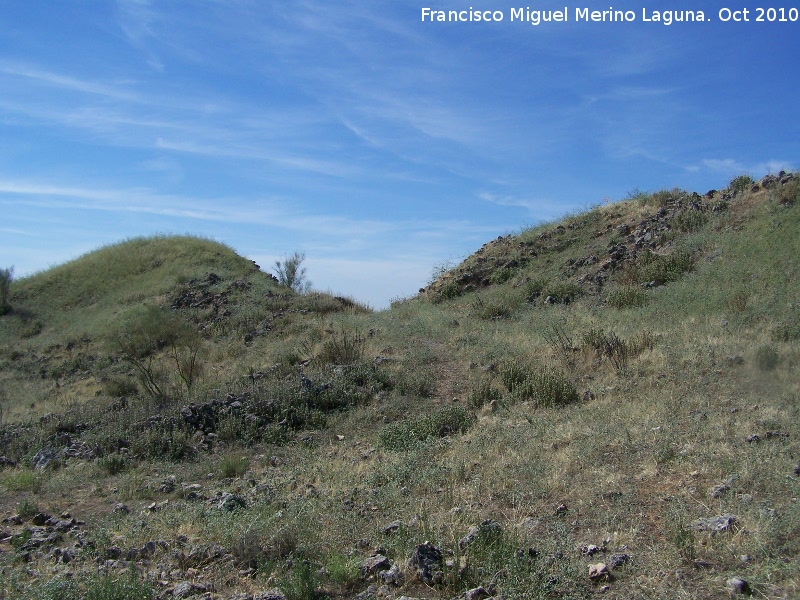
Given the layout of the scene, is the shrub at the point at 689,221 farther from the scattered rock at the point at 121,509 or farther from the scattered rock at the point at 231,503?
the scattered rock at the point at 121,509

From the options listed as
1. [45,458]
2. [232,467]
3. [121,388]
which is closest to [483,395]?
[232,467]

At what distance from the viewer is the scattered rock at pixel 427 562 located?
12.4 ft

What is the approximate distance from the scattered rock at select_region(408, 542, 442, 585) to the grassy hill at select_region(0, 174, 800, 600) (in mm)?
14

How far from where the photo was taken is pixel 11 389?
16016 millimetres

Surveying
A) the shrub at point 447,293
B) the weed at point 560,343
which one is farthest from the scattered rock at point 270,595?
the shrub at point 447,293

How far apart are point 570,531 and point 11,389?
16.0m

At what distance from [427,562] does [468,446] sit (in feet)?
7.97

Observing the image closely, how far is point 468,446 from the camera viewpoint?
620cm

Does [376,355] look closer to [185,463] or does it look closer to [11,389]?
[185,463]

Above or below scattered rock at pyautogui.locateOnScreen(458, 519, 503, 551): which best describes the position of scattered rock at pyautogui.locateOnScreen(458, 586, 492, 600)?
below

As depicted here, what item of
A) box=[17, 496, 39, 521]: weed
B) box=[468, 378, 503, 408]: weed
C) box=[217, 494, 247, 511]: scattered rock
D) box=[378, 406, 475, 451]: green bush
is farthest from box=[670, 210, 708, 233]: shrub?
box=[17, 496, 39, 521]: weed

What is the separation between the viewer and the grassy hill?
3805 mm

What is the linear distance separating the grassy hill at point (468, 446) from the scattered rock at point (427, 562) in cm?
1

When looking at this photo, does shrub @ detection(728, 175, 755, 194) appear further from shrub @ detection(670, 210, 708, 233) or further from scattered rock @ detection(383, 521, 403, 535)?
scattered rock @ detection(383, 521, 403, 535)
